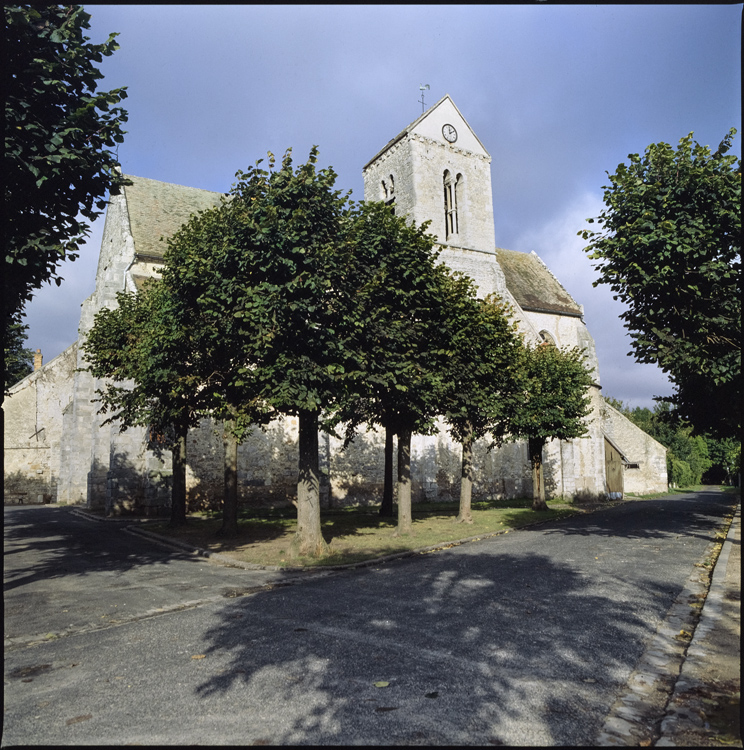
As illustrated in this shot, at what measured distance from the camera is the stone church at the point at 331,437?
2586cm

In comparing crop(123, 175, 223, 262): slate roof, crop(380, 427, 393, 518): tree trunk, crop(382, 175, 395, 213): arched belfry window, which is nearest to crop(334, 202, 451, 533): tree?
crop(380, 427, 393, 518): tree trunk

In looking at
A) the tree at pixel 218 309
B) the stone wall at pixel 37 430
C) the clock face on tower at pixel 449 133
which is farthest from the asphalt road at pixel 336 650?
the clock face on tower at pixel 449 133

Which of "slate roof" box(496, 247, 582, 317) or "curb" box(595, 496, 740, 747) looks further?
"slate roof" box(496, 247, 582, 317)

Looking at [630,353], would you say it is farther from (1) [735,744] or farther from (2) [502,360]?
(1) [735,744]

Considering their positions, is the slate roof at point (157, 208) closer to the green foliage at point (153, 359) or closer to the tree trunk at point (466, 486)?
the green foliage at point (153, 359)

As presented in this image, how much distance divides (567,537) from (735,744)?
11.7m

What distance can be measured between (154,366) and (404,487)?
728cm

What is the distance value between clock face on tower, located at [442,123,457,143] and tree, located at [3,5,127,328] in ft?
97.4

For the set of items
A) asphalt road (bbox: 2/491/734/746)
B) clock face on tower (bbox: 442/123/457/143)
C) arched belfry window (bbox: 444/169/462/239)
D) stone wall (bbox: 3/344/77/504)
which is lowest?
asphalt road (bbox: 2/491/734/746)

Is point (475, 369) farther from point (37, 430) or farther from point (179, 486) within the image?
point (37, 430)

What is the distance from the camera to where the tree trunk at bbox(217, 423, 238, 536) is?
1631 centimetres

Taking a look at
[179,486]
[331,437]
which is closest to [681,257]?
[179,486]

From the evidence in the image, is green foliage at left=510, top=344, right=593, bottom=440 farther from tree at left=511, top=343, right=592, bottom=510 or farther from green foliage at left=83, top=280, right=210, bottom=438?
green foliage at left=83, top=280, right=210, bottom=438

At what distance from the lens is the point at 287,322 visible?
1108 centimetres
